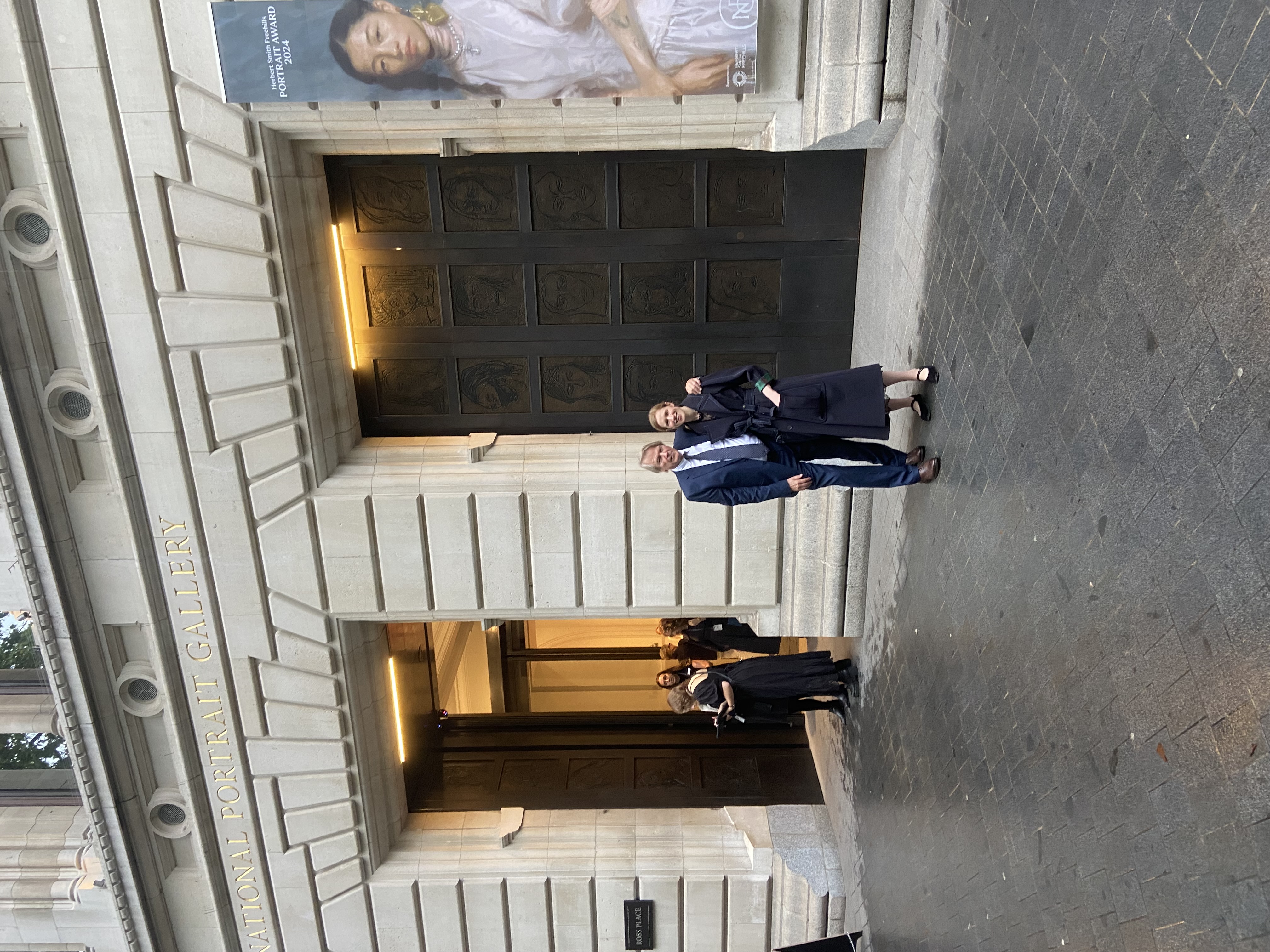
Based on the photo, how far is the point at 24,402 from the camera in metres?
7.12

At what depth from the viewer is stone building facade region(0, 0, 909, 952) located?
21.9ft

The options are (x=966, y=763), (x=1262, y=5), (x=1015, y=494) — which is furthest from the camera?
(x=966, y=763)

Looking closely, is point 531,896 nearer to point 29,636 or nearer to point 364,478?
point 364,478

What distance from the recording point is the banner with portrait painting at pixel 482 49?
625 cm

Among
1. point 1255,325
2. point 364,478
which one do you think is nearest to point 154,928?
point 364,478

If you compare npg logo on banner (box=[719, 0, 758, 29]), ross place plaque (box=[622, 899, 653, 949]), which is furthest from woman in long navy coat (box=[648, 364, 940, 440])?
ross place plaque (box=[622, 899, 653, 949])

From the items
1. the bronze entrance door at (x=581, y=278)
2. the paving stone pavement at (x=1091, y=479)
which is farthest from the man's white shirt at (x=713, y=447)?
the bronze entrance door at (x=581, y=278)

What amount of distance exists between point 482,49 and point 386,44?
730 mm

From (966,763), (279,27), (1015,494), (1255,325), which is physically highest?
(279,27)

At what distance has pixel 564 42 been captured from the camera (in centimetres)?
634

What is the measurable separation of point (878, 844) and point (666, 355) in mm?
4915

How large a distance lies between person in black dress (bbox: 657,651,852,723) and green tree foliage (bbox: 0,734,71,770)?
611 cm

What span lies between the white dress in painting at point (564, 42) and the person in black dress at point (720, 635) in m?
5.74

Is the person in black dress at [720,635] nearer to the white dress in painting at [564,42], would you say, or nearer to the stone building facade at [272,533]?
the stone building facade at [272,533]
